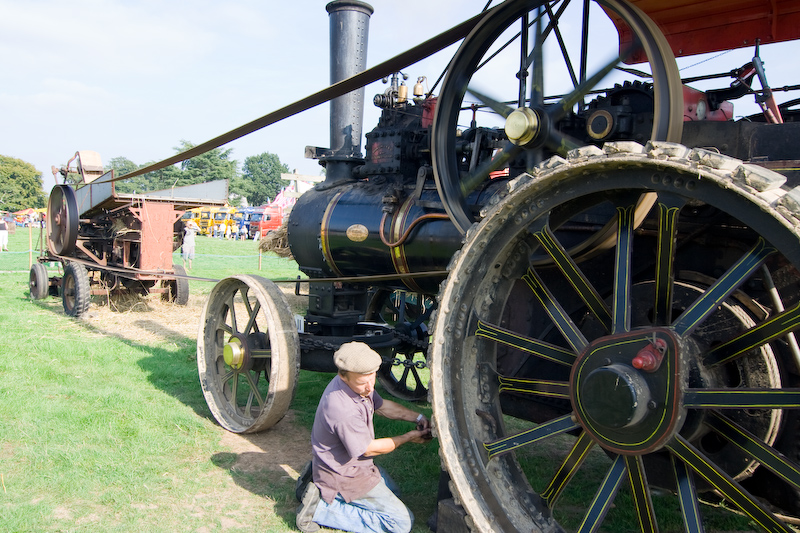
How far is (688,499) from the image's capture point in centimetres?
207

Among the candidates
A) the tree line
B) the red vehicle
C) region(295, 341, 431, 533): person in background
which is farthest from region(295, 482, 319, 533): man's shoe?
the tree line

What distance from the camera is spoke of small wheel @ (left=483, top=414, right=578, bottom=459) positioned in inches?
92.3

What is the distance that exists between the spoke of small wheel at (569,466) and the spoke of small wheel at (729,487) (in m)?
0.34

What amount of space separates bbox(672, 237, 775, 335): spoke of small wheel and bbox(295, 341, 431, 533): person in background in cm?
143

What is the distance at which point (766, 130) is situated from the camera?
2.43 m

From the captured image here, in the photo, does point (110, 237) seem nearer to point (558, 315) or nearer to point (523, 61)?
point (523, 61)

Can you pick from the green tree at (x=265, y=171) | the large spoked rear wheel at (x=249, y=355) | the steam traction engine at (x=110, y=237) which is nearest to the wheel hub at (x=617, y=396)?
the large spoked rear wheel at (x=249, y=355)

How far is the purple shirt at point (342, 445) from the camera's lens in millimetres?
2990

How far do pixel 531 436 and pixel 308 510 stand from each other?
1.24 metres

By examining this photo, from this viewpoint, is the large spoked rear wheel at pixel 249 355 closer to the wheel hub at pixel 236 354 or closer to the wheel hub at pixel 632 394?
the wheel hub at pixel 236 354

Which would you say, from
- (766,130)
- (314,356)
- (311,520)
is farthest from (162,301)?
(766,130)

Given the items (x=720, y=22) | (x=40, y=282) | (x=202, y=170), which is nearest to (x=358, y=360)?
(x=720, y=22)

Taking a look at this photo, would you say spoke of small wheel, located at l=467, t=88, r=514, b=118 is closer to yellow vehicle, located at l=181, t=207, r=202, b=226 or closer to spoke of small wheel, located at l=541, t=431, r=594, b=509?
spoke of small wheel, located at l=541, t=431, r=594, b=509

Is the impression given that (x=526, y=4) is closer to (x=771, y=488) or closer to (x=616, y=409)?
(x=616, y=409)
